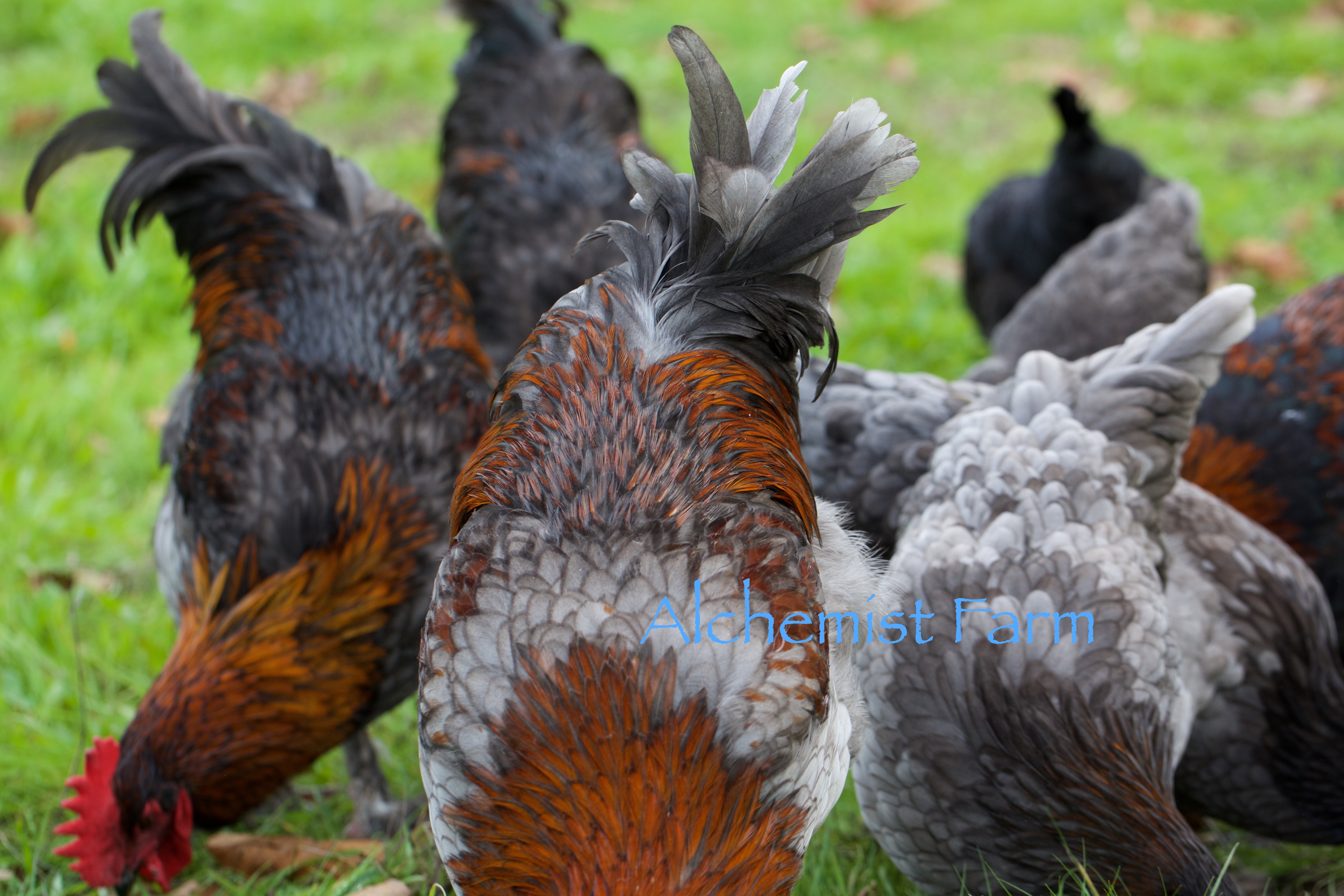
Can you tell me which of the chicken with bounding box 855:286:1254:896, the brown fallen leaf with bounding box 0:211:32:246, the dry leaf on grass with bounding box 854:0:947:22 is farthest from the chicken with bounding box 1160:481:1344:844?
the dry leaf on grass with bounding box 854:0:947:22

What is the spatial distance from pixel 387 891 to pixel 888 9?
808 centimetres

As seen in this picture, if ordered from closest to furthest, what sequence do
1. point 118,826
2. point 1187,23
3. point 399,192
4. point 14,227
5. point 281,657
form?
point 118,826 → point 281,657 → point 14,227 → point 399,192 → point 1187,23

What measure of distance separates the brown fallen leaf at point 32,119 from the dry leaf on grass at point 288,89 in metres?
1.26

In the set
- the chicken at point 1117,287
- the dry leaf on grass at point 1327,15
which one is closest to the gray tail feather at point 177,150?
the chicken at point 1117,287

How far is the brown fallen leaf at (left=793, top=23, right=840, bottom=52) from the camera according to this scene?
28.2 ft

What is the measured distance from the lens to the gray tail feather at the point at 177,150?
3.54m

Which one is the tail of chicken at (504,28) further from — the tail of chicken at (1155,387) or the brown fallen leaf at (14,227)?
the brown fallen leaf at (14,227)

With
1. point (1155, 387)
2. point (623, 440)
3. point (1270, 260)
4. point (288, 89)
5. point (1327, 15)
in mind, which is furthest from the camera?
point (1327, 15)

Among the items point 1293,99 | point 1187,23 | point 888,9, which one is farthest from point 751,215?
point 1187,23

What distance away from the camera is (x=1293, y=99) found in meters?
7.44

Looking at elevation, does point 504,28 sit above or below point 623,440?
above

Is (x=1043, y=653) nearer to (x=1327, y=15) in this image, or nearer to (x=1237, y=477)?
(x=1237, y=477)

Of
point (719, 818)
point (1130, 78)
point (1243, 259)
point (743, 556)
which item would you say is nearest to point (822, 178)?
point (743, 556)

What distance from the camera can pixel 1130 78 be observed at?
7906mm
